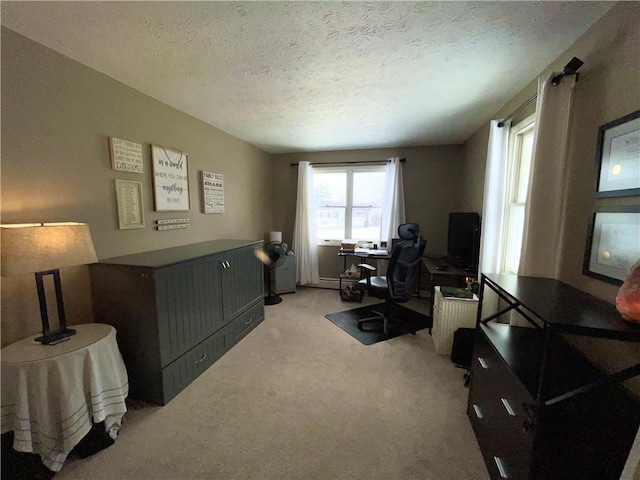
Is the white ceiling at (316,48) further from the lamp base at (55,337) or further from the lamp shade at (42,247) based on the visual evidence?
the lamp base at (55,337)

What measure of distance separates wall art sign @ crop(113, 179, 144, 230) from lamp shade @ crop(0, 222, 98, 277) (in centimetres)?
59

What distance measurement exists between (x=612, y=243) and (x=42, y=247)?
111 inches

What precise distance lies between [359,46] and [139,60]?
144 cm

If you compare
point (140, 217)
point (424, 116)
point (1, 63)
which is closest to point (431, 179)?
point (424, 116)

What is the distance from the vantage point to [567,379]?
3.65 ft

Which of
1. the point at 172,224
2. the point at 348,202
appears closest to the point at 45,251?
the point at 172,224

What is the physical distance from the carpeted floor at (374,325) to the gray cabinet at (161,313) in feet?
4.78

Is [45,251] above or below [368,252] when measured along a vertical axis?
above

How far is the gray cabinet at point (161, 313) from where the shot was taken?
5.59ft

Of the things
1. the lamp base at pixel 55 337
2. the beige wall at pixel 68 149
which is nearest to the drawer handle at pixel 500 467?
the lamp base at pixel 55 337

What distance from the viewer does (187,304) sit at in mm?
1952

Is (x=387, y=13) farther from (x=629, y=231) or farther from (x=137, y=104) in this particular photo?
(x=137, y=104)

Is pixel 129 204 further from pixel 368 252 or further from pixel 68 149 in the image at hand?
pixel 368 252

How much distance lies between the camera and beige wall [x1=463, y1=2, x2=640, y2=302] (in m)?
1.14
